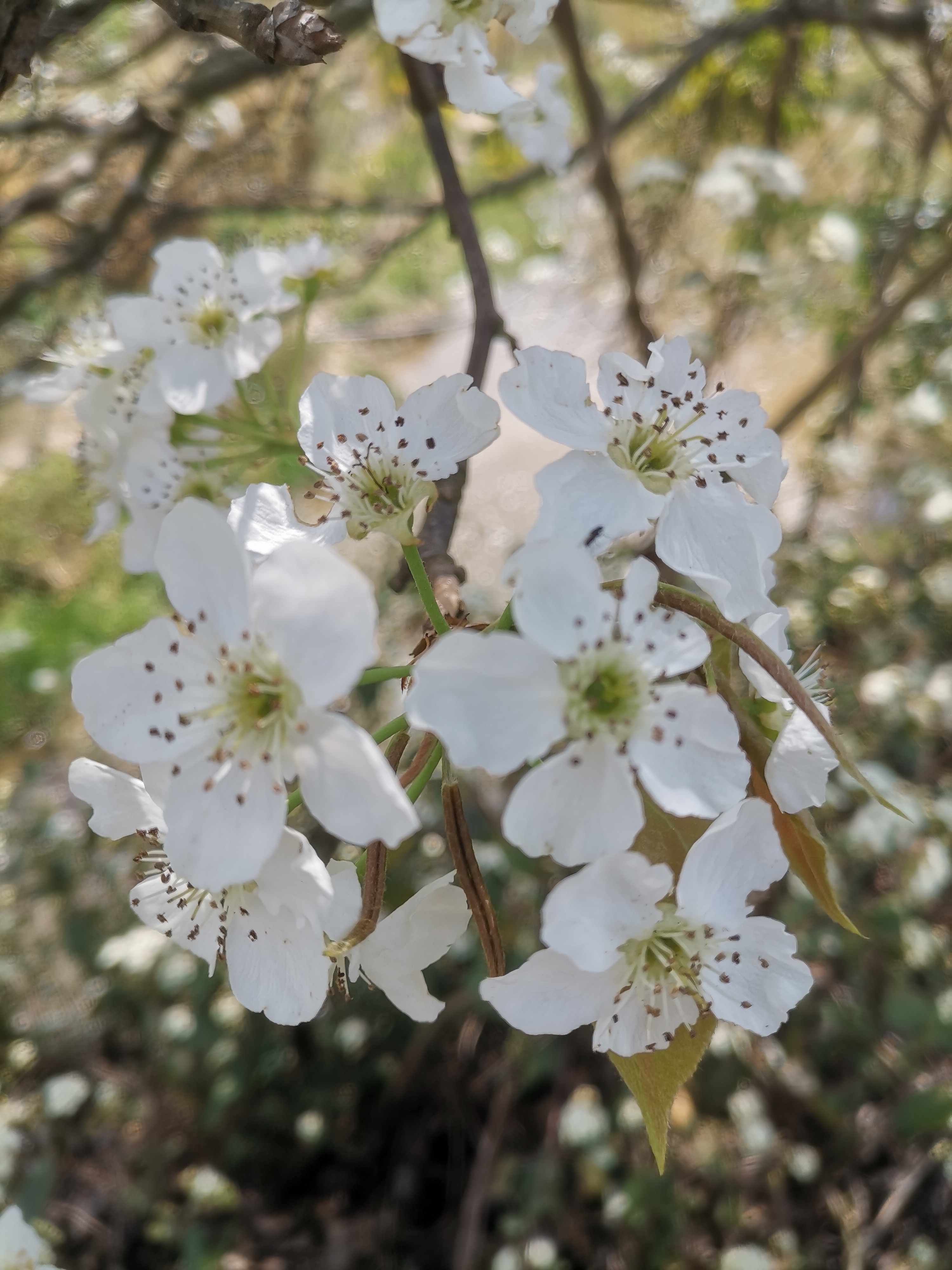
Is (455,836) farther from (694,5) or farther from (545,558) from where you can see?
(694,5)

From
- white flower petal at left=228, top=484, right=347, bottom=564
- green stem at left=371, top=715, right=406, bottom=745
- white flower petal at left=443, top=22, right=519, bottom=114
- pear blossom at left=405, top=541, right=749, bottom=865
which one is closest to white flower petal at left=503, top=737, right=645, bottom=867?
pear blossom at left=405, top=541, right=749, bottom=865

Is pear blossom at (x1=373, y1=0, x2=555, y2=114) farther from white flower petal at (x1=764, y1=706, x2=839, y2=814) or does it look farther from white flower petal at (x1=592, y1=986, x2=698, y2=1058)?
white flower petal at (x1=592, y1=986, x2=698, y2=1058)

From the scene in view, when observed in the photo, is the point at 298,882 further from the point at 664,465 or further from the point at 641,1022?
the point at 664,465

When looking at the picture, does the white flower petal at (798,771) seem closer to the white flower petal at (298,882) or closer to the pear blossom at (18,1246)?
the white flower petal at (298,882)

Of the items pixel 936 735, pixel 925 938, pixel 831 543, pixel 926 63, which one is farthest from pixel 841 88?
pixel 925 938

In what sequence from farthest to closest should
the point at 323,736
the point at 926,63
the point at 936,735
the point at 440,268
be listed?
the point at 440,268
the point at 936,735
the point at 926,63
the point at 323,736

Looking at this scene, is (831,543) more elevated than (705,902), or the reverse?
(705,902)
